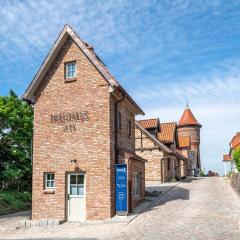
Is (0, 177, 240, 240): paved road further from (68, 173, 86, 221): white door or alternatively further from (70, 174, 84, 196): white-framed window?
(70, 174, 84, 196): white-framed window

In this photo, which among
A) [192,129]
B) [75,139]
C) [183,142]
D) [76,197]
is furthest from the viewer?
[192,129]

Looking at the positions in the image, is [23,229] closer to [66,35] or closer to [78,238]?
[78,238]

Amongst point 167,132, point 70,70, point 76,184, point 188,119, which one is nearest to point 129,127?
point 70,70

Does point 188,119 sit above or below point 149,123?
above

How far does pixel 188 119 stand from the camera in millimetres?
82562

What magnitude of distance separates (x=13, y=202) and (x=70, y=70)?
1064 cm

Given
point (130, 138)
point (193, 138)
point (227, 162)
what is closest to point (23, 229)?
point (130, 138)

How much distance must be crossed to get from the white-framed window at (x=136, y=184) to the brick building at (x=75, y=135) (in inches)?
45.7

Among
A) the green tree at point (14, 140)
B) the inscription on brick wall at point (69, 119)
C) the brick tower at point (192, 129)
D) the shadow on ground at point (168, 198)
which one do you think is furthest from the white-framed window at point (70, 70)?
the brick tower at point (192, 129)

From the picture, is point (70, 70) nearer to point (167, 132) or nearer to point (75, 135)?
point (75, 135)

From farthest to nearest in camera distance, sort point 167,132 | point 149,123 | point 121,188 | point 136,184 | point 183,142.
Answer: point 183,142
point 167,132
point 149,123
point 136,184
point 121,188

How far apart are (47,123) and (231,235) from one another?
10470 millimetres

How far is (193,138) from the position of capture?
A: 7988 centimetres

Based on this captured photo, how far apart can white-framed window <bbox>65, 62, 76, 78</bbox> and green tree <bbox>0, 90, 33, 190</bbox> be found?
8.89m
